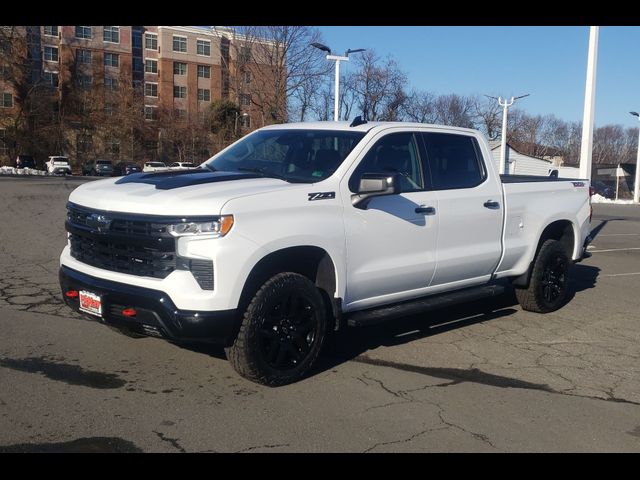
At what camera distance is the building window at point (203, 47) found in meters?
73.0

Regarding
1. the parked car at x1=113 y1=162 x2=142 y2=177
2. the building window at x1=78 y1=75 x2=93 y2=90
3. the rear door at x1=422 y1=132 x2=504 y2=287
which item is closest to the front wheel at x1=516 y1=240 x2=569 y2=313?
the rear door at x1=422 y1=132 x2=504 y2=287

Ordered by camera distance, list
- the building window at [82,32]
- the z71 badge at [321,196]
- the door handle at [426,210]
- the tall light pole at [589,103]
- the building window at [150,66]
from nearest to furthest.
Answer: the z71 badge at [321,196] → the door handle at [426,210] → the tall light pole at [589,103] → the building window at [82,32] → the building window at [150,66]

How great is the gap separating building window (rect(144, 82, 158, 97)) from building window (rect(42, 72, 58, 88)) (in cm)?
948

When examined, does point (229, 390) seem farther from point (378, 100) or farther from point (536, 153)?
point (536, 153)

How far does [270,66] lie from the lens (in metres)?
45.5

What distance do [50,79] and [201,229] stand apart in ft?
220

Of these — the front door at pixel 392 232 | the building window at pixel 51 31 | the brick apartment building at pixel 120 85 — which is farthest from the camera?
the building window at pixel 51 31

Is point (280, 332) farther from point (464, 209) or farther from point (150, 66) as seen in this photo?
point (150, 66)

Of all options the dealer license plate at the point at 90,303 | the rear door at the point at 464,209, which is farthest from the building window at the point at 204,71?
the dealer license plate at the point at 90,303

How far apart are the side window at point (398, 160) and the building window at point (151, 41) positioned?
71.3m

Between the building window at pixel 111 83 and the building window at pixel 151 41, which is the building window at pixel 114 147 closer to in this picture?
the building window at pixel 111 83

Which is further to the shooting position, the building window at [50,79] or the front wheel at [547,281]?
the building window at [50,79]

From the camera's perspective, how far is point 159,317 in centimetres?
451
